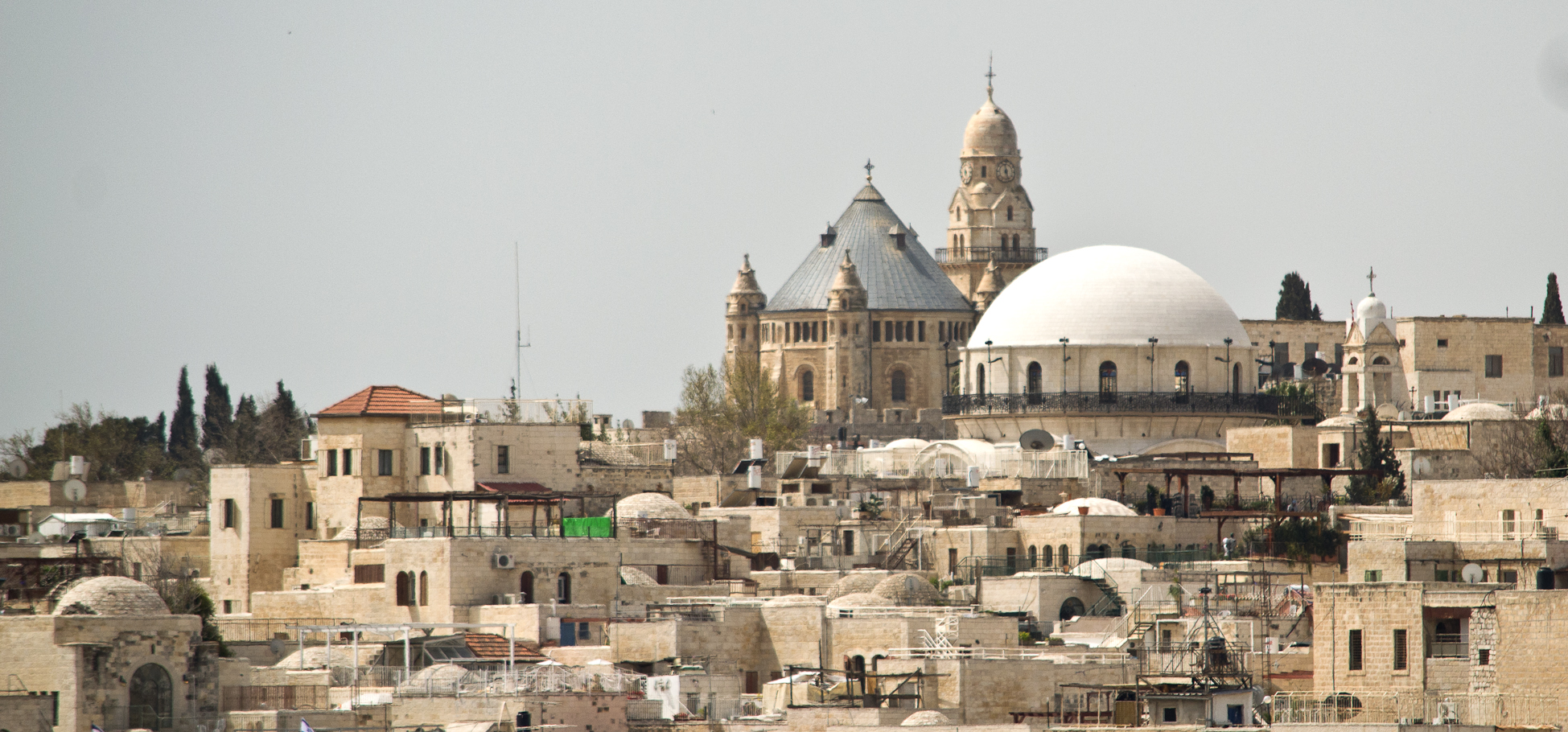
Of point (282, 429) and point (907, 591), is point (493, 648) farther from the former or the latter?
point (282, 429)

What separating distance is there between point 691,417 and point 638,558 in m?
41.1

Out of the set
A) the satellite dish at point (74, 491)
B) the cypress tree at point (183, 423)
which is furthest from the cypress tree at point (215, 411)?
the satellite dish at point (74, 491)

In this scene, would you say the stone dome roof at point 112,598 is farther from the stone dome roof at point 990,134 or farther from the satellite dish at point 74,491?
the stone dome roof at point 990,134

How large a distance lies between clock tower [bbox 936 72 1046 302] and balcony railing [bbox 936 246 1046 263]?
34mm

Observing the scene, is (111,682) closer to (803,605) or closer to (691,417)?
(803,605)

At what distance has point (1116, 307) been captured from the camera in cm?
7294

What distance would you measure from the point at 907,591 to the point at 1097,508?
346 inches

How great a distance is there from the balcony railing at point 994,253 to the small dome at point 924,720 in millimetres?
95871

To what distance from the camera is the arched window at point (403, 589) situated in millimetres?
48875

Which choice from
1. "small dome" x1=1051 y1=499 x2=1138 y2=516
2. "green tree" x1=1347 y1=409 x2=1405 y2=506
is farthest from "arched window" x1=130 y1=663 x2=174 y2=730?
"green tree" x1=1347 y1=409 x2=1405 y2=506

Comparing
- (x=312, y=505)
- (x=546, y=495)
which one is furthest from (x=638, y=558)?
(x=312, y=505)

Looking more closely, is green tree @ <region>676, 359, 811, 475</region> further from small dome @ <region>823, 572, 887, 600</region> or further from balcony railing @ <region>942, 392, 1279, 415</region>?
small dome @ <region>823, 572, 887, 600</region>

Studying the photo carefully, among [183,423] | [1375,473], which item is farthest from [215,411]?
[1375,473]

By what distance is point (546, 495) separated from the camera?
5247cm
